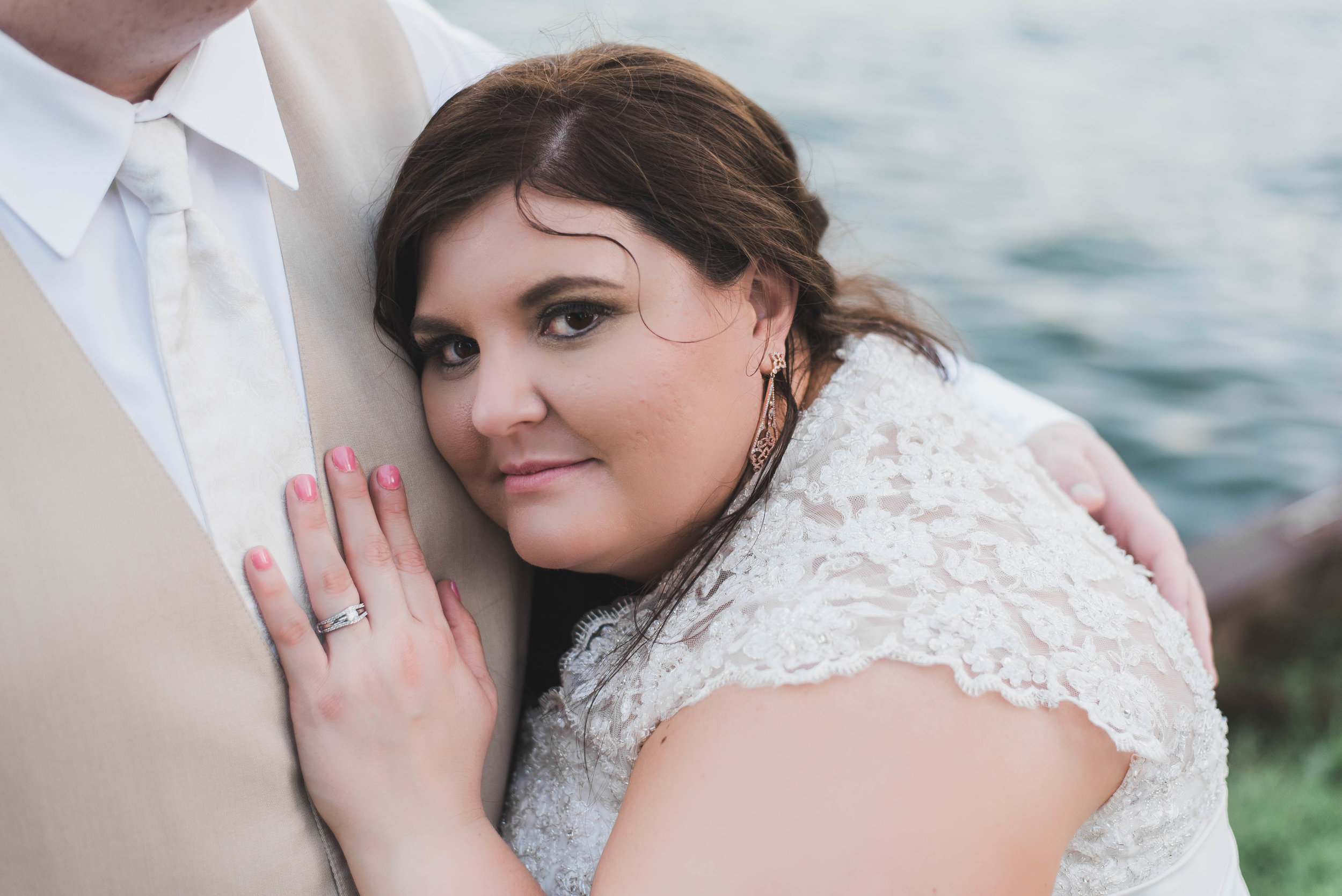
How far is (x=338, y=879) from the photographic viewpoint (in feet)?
4.98

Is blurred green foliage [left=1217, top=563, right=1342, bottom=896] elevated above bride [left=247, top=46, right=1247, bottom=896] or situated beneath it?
situated beneath

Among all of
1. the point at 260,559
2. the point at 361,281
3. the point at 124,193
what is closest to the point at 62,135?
the point at 124,193

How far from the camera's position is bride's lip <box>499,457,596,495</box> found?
171 centimetres

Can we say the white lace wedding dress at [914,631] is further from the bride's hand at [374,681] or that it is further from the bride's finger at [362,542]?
the bride's finger at [362,542]

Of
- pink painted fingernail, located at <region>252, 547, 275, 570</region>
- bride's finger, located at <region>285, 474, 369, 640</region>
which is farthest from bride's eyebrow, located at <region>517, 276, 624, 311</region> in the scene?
pink painted fingernail, located at <region>252, 547, 275, 570</region>

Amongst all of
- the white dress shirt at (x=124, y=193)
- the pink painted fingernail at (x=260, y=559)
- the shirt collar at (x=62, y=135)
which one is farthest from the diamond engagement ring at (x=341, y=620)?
the shirt collar at (x=62, y=135)

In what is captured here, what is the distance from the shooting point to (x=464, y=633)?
5.71 feet

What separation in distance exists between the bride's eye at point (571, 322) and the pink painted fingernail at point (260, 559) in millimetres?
518

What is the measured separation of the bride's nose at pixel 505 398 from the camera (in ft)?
5.40

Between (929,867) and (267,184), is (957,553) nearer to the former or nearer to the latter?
(929,867)

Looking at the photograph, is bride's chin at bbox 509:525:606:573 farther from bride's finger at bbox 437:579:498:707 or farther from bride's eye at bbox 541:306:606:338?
bride's eye at bbox 541:306:606:338

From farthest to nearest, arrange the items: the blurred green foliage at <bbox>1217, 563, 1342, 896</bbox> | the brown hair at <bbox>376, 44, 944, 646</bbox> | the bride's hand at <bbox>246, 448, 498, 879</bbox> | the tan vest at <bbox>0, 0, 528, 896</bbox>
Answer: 1. the blurred green foliage at <bbox>1217, 563, 1342, 896</bbox>
2. the brown hair at <bbox>376, 44, 944, 646</bbox>
3. the bride's hand at <bbox>246, 448, 498, 879</bbox>
4. the tan vest at <bbox>0, 0, 528, 896</bbox>

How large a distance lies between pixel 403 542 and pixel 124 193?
2.01 feet

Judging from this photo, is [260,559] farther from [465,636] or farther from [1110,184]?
[1110,184]
